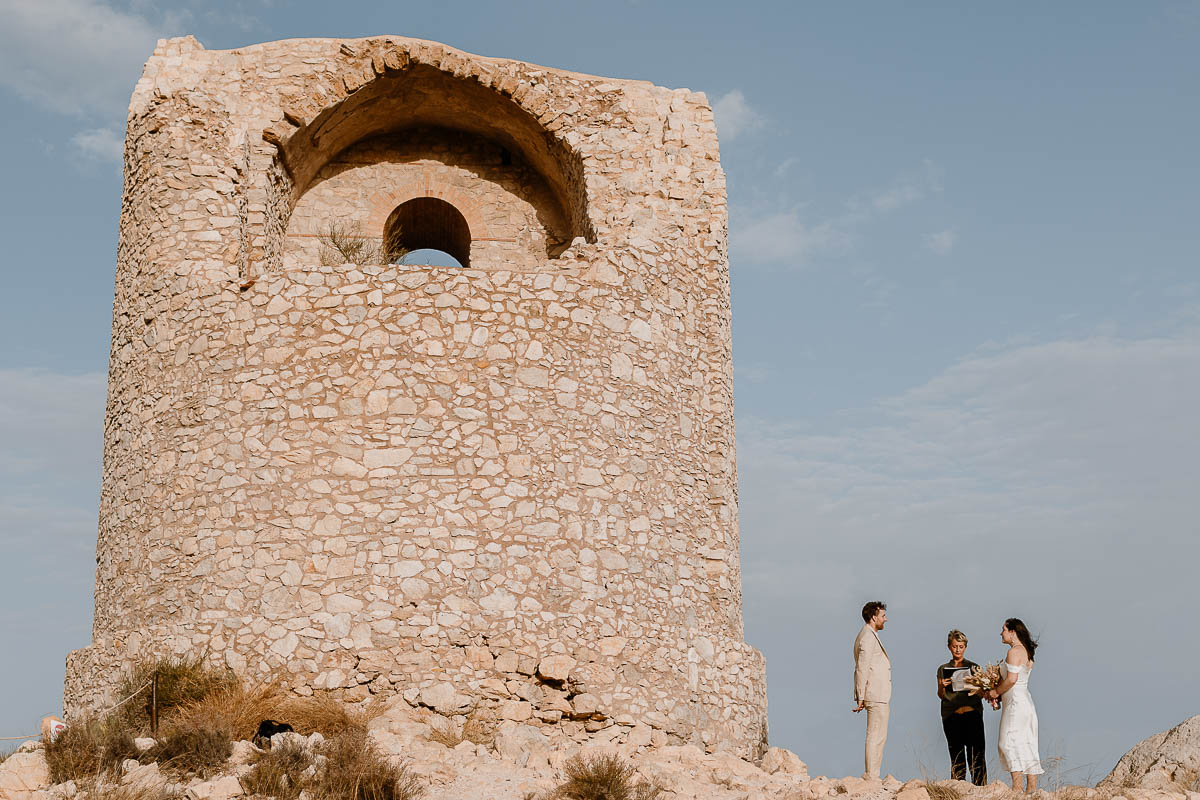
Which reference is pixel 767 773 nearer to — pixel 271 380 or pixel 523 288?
pixel 523 288

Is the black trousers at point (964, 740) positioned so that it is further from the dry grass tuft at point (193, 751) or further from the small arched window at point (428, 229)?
the small arched window at point (428, 229)

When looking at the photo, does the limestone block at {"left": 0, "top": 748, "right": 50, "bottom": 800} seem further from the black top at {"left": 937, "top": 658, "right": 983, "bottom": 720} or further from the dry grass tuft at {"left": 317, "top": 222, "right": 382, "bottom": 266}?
the black top at {"left": 937, "top": 658, "right": 983, "bottom": 720}

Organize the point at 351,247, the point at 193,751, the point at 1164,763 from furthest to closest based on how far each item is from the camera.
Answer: the point at 351,247 < the point at 1164,763 < the point at 193,751

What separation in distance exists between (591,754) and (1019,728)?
308 centimetres

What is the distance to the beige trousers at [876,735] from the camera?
943 centimetres

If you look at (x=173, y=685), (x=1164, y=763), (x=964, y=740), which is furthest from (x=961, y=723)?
(x=173, y=685)

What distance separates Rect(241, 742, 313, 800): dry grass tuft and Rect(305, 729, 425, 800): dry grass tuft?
0.10 meters

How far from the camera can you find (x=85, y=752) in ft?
26.1

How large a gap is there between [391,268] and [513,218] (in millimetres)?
2532

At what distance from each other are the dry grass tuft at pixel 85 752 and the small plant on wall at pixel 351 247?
5086 millimetres

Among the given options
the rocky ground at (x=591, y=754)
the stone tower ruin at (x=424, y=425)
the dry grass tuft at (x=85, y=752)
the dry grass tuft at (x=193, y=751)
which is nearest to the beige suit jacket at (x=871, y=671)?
the rocky ground at (x=591, y=754)

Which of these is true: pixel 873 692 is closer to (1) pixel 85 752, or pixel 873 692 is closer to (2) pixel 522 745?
(2) pixel 522 745

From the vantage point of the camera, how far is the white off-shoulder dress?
8625 mm

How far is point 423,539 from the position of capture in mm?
9797
